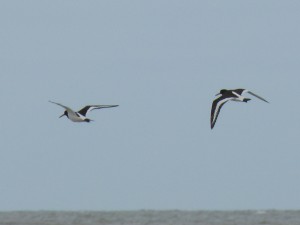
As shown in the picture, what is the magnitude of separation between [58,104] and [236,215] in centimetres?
899

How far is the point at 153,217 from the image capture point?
40000 mm

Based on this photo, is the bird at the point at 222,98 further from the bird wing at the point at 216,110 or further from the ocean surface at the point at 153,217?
the ocean surface at the point at 153,217

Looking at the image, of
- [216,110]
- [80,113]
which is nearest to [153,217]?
[216,110]

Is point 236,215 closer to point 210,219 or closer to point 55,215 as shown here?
point 210,219

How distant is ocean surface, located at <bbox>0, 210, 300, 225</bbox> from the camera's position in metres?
38.1

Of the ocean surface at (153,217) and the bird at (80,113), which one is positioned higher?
the bird at (80,113)

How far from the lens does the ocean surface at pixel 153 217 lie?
125 ft

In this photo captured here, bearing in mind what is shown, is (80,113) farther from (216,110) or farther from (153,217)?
(153,217)

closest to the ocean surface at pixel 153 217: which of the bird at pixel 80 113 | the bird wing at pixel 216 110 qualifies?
the bird wing at pixel 216 110

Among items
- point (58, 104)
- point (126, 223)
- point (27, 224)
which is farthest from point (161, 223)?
point (58, 104)

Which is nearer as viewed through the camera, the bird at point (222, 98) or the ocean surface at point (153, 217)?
the bird at point (222, 98)

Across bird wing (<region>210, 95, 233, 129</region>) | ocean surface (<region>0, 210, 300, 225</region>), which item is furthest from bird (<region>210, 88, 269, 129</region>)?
ocean surface (<region>0, 210, 300, 225</region>)

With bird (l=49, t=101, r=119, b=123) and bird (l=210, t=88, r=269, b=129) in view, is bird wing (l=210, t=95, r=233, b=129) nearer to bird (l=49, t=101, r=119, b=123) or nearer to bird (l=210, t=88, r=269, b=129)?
bird (l=210, t=88, r=269, b=129)

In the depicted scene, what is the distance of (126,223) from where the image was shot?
3822 cm
